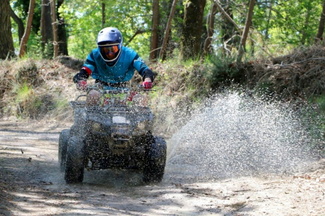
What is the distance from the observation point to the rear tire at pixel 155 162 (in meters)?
6.93

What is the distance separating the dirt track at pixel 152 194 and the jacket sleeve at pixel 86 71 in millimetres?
1448

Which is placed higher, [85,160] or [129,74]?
[129,74]

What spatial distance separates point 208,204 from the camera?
5.90m

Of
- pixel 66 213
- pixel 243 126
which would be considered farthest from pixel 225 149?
pixel 66 213

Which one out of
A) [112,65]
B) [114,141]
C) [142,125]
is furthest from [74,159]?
[112,65]

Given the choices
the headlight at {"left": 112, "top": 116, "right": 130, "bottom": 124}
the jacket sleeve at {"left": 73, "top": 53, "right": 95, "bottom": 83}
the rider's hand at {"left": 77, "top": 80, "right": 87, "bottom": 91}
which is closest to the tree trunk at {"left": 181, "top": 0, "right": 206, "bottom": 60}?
the jacket sleeve at {"left": 73, "top": 53, "right": 95, "bottom": 83}

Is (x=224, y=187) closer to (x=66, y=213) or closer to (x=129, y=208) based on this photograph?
(x=129, y=208)

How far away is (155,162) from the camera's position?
6953 millimetres

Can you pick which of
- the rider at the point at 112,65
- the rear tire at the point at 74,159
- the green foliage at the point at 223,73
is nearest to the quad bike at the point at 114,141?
the rear tire at the point at 74,159

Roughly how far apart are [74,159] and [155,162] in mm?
1069

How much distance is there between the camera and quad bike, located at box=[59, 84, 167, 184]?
657cm

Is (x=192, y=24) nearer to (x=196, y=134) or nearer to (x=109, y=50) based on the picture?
(x=196, y=134)

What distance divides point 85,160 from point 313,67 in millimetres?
6264

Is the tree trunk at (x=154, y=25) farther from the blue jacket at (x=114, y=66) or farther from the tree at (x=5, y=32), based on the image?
the blue jacket at (x=114, y=66)
